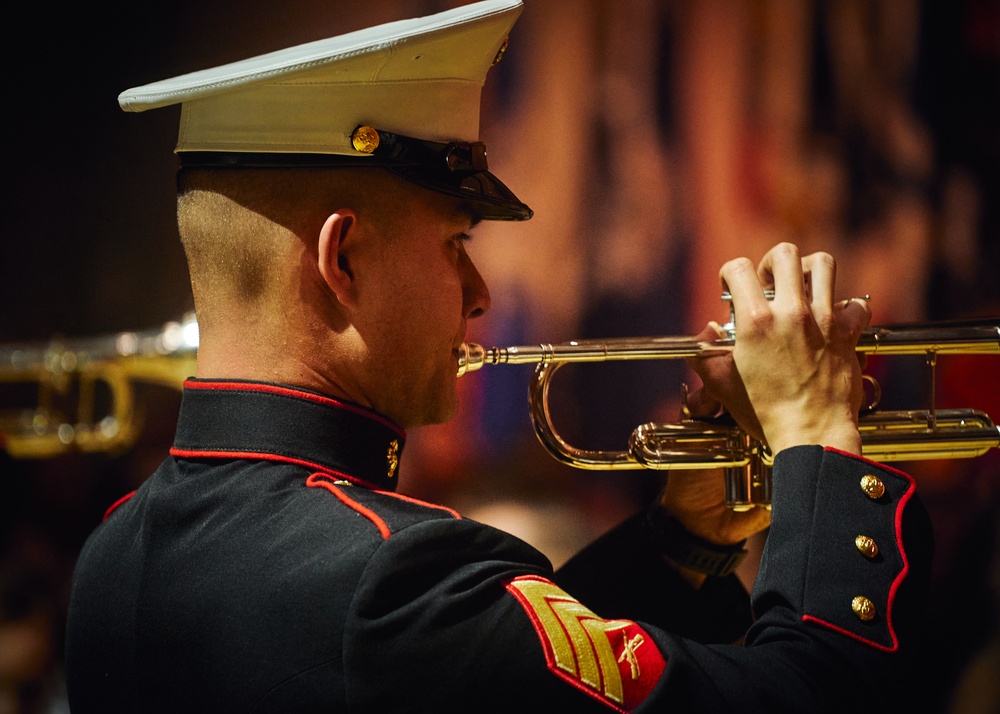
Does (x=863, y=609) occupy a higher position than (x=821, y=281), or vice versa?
(x=821, y=281)

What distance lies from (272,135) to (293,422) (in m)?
0.33

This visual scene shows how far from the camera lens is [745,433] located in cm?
142

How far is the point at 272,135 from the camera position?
1.07 meters

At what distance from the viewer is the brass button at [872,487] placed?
106cm

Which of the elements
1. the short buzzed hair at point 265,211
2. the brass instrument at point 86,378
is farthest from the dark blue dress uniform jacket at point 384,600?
the brass instrument at point 86,378

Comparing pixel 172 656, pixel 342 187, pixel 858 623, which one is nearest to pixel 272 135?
pixel 342 187

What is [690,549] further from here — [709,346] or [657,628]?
[657,628]

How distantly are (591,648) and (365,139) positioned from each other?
0.62 meters

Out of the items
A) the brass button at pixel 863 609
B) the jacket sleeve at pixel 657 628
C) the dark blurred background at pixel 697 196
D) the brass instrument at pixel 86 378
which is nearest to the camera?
the jacket sleeve at pixel 657 628

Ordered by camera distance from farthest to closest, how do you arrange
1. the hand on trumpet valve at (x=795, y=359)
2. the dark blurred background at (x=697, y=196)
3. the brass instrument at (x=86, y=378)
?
1. the brass instrument at (x=86, y=378)
2. the dark blurred background at (x=697, y=196)
3. the hand on trumpet valve at (x=795, y=359)

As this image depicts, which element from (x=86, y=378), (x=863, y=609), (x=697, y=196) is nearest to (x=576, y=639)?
(x=863, y=609)

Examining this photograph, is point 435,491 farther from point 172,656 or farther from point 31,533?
point 172,656

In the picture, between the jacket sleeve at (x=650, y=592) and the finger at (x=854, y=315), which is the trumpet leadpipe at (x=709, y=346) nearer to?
Answer: the finger at (x=854, y=315)

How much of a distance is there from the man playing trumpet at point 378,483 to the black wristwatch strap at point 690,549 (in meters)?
0.34
